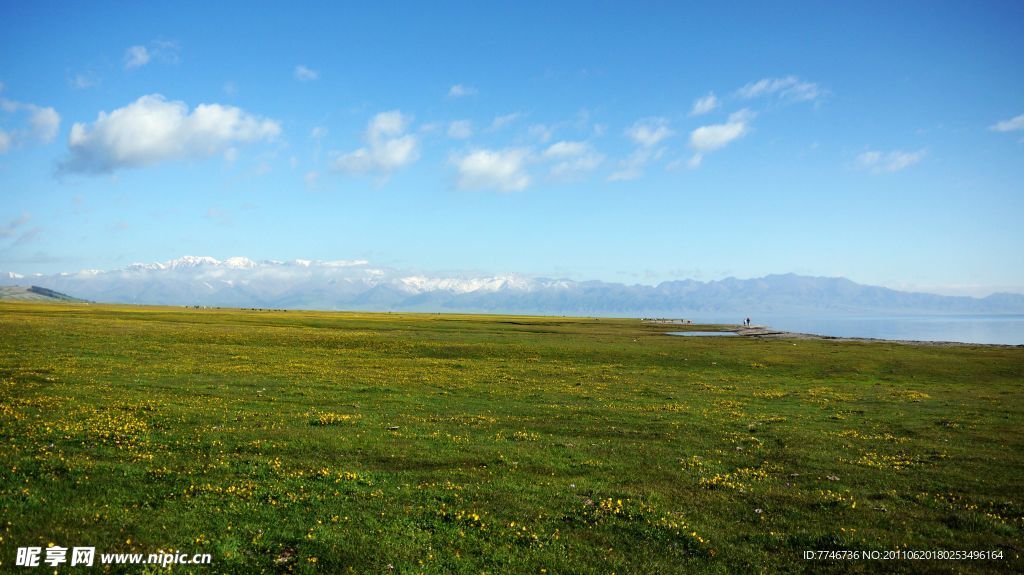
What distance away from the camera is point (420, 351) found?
6762 centimetres

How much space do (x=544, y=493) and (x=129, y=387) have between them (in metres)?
31.0

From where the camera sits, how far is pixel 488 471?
20016 millimetres

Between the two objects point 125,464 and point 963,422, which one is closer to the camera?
point 125,464

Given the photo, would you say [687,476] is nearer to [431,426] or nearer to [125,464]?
[431,426]

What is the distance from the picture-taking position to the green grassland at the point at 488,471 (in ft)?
44.2

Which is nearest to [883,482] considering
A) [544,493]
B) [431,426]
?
[544,493]

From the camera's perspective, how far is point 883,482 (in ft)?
65.8

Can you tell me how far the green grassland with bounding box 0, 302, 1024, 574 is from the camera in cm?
1346

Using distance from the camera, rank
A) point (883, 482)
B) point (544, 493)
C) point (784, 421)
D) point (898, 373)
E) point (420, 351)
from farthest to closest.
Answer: point (420, 351) < point (898, 373) < point (784, 421) < point (883, 482) < point (544, 493)

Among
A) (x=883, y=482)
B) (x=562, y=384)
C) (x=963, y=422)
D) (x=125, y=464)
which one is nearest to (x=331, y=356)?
(x=562, y=384)

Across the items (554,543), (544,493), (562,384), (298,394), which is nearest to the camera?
(554,543)

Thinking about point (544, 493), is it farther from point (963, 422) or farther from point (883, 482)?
point (963, 422)

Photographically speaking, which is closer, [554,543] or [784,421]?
[554,543]

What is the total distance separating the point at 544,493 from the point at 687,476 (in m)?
6.56
